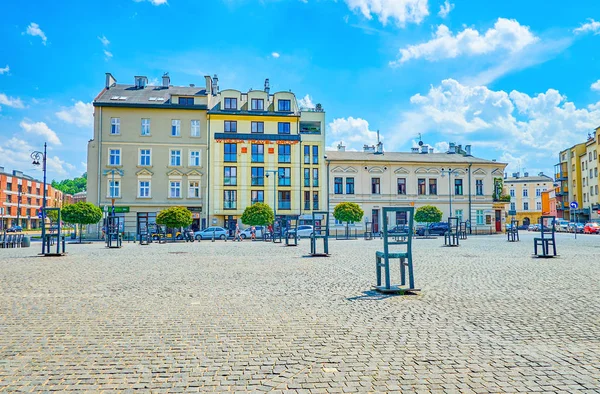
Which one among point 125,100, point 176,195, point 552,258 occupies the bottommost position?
point 552,258

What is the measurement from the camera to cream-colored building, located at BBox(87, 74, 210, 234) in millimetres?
47500

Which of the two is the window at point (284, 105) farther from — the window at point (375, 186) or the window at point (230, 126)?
the window at point (375, 186)

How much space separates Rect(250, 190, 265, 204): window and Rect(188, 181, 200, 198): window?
6086mm

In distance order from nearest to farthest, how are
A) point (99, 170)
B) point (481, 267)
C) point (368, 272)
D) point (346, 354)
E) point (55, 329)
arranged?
1. point (346, 354)
2. point (55, 329)
3. point (368, 272)
4. point (481, 267)
5. point (99, 170)

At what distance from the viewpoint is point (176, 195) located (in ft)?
161

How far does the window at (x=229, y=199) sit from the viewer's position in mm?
50125

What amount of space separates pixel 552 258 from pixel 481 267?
5.52m

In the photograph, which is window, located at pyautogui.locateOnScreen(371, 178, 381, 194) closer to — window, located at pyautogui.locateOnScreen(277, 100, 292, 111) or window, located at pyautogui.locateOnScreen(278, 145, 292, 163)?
window, located at pyautogui.locateOnScreen(278, 145, 292, 163)

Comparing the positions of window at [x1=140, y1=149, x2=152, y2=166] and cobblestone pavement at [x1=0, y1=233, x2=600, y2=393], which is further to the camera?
window at [x1=140, y1=149, x2=152, y2=166]

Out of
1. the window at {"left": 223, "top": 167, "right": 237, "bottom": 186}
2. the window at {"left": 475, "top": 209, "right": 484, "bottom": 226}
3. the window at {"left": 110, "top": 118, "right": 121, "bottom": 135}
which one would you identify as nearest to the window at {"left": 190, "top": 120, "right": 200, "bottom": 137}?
the window at {"left": 223, "top": 167, "right": 237, "bottom": 186}

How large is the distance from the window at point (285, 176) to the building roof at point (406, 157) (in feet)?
17.2

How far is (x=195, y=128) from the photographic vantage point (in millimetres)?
49656

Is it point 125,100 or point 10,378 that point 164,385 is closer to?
point 10,378

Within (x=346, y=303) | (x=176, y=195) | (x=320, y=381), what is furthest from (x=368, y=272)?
(x=176, y=195)
